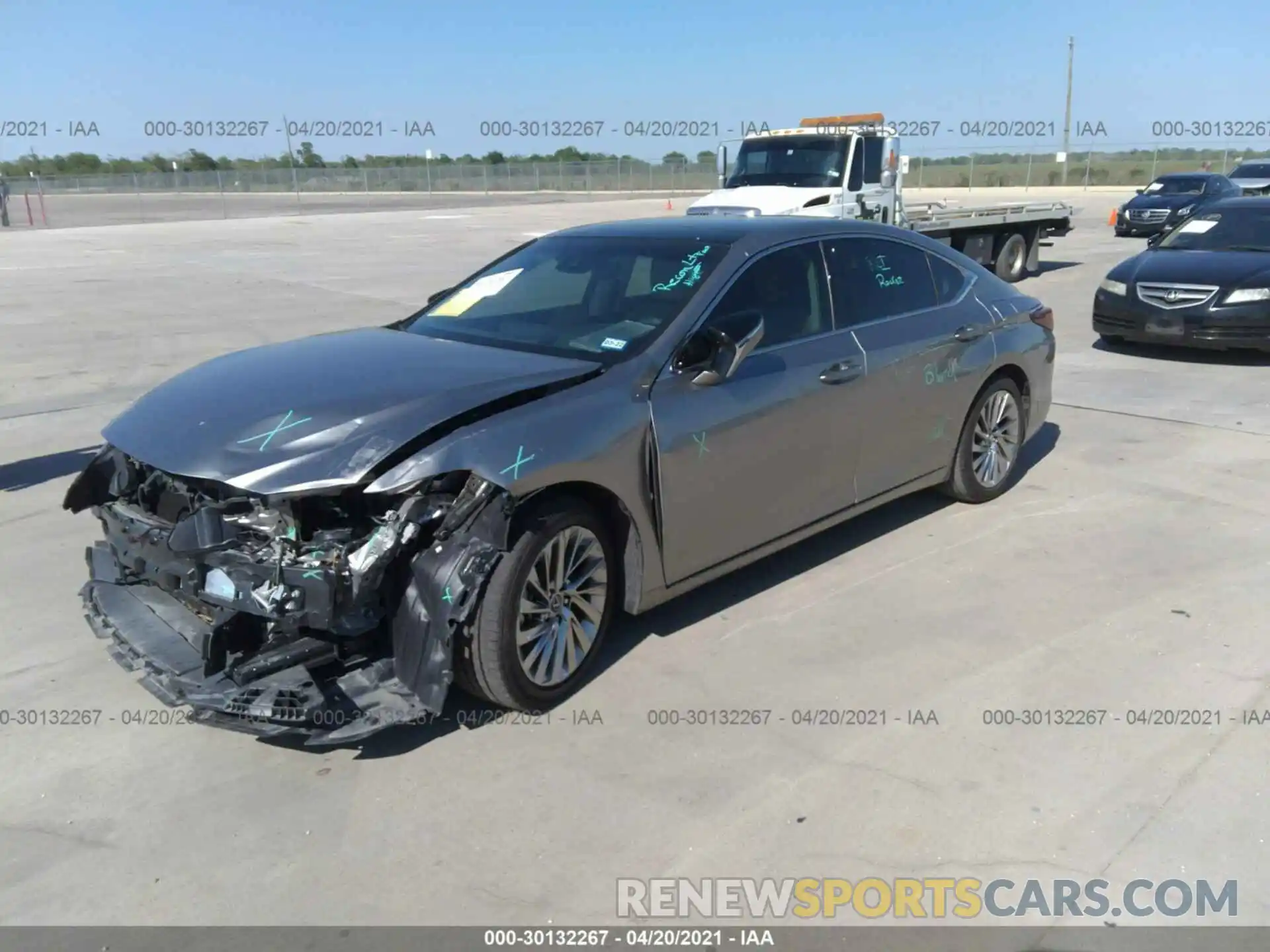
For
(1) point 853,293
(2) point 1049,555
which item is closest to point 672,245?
(1) point 853,293

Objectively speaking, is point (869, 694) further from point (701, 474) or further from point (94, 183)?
point (94, 183)

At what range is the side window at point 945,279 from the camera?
18.8 ft

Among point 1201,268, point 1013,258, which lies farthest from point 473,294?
point 1013,258

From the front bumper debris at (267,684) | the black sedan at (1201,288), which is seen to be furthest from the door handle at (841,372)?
the black sedan at (1201,288)

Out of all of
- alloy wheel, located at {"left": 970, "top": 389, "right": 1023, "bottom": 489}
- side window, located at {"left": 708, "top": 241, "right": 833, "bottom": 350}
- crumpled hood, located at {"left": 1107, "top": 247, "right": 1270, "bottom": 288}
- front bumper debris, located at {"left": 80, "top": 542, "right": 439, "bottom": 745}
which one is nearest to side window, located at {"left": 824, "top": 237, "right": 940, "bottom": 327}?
side window, located at {"left": 708, "top": 241, "right": 833, "bottom": 350}

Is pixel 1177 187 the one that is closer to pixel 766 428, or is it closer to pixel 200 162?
pixel 766 428

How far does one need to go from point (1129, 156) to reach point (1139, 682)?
62308mm

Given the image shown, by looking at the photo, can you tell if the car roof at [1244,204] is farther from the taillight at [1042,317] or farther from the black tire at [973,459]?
the black tire at [973,459]

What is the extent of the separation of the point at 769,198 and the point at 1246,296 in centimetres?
651

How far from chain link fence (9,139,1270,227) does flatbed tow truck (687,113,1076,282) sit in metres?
32.9

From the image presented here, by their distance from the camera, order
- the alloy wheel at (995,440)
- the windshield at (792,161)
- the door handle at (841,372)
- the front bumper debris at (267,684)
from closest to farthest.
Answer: the front bumper debris at (267,684) → the door handle at (841,372) → the alloy wheel at (995,440) → the windshield at (792,161)

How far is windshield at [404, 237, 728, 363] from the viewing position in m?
4.46

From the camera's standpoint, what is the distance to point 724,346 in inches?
167

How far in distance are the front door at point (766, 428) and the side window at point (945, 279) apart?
1.00 metres
